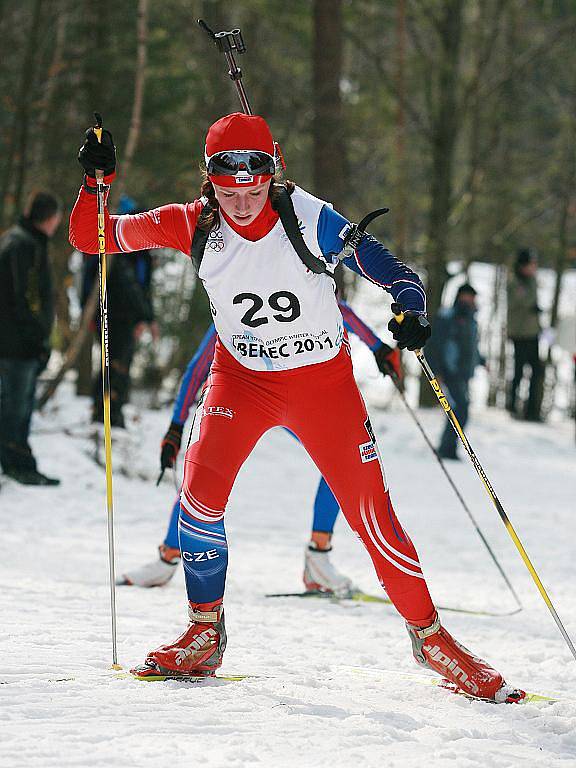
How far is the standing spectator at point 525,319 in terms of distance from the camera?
13.2 m

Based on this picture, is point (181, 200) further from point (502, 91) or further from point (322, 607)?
point (322, 607)

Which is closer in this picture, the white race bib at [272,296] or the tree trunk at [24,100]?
the white race bib at [272,296]

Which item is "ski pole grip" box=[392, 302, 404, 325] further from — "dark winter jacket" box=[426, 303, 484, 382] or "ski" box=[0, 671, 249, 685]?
"dark winter jacket" box=[426, 303, 484, 382]

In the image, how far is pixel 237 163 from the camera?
140 inches

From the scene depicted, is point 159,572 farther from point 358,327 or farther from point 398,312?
A: point 398,312

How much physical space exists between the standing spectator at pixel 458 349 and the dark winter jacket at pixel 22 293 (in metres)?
4.48

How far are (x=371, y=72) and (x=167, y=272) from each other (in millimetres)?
5433

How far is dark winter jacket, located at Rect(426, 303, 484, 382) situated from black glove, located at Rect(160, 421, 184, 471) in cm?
539

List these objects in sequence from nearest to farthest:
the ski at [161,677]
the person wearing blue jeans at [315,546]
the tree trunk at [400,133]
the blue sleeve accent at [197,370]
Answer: the ski at [161,677], the blue sleeve accent at [197,370], the person wearing blue jeans at [315,546], the tree trunk at [400,133]

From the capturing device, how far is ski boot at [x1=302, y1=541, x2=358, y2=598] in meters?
5.58

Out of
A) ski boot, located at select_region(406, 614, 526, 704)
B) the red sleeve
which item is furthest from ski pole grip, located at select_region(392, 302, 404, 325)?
ski boot, located at select_region(406, 614, 526, 704)

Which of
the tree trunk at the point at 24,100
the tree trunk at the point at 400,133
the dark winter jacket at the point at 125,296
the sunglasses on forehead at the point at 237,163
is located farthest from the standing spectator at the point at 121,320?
the sunglasses on forehead at the point at 237,163

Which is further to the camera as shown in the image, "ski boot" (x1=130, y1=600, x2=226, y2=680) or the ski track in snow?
"ski boot" (x1=130, y1=600, x2=226, y2=680)

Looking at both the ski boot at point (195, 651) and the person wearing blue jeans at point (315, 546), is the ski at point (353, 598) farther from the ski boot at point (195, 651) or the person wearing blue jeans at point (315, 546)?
the ski boot at point (195, 651)
